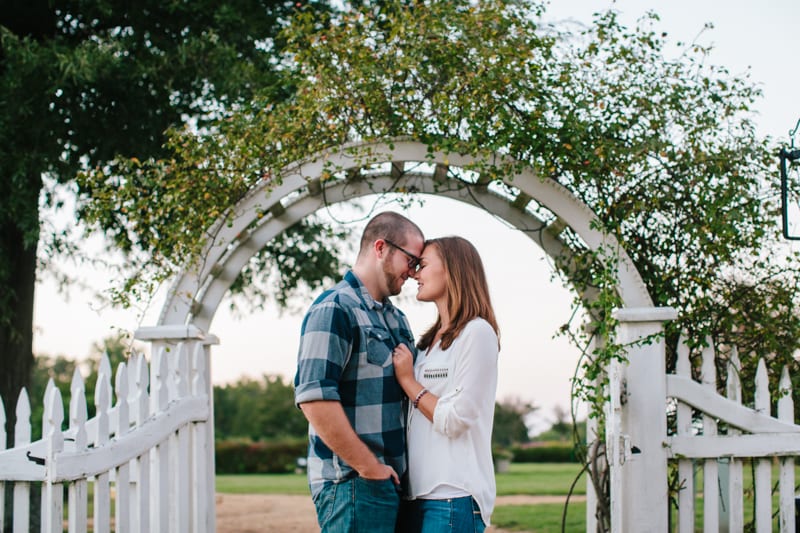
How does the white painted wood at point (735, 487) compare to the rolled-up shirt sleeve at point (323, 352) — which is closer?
the rolled-up shirt sleeve at point (323, 352)

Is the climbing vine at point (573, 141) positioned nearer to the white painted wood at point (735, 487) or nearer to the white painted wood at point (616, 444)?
the white painted wood at point (616, 444)

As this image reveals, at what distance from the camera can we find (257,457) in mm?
19906

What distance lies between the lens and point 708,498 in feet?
12.8

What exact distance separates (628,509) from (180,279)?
8.21 ft

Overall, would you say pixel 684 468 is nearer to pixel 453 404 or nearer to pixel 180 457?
pixel 453 404

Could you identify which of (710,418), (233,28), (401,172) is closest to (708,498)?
(710,418)

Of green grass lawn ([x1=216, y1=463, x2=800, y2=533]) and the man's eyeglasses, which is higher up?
the man's eyeglasses

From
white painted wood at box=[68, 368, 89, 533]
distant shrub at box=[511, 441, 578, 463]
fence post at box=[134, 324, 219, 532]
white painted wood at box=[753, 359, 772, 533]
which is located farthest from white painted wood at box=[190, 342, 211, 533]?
distant shrub at box=[511, 441, 578, 463]

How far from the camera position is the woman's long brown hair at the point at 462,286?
2732mm

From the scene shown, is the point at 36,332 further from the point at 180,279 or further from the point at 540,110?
the point at 540,110

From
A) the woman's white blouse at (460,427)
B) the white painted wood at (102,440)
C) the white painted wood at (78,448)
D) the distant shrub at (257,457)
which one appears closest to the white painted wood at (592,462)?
the woman's white blouse at (460,427)

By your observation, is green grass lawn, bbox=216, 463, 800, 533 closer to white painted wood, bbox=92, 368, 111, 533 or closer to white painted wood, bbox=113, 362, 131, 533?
white painted wood, bbox=113, 362, 131, 533

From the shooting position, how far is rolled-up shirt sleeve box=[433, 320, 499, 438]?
255cm

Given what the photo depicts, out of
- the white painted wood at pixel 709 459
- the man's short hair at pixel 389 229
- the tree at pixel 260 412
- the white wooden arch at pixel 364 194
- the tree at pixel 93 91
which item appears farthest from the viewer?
the tree at pixel 260 412
